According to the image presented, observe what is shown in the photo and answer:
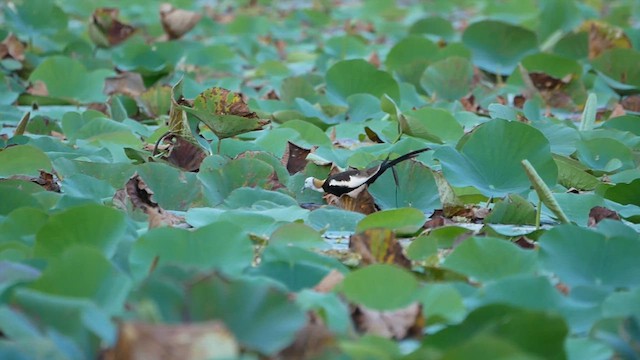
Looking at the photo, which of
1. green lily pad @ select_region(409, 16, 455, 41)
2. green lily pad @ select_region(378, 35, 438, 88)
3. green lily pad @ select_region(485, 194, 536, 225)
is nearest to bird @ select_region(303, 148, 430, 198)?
green lily pad @ select_region(485, 194, 536, 225)

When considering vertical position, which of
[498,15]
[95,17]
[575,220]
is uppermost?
[575,220]

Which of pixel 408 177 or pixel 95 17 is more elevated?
pixel 408 177

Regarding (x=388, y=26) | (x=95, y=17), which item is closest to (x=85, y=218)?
(x=95, y=17)

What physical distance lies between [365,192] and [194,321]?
80 centimetres

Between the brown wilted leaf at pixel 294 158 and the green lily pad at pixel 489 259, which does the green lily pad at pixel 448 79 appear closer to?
the brown wilted leaf at pixel 294 158

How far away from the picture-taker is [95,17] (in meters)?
3.52

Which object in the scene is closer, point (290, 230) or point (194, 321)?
point (194, 321)

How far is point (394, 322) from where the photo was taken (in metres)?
1.15

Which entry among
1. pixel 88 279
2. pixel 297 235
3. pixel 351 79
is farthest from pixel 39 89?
pixel 88 279

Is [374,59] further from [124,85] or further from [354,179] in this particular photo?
[354,179]

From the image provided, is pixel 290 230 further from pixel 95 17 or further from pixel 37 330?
pixel 95 17

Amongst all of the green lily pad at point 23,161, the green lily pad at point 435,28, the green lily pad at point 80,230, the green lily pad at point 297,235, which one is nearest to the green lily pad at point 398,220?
the green lily pad at point 297,235

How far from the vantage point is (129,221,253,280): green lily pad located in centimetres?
127

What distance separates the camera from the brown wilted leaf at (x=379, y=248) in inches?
55.0
